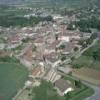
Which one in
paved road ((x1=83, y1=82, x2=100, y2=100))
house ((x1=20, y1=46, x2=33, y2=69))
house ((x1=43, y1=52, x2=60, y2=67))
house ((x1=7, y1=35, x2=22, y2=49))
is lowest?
house ((x1=7, y1=35, x2=22, y2=49))

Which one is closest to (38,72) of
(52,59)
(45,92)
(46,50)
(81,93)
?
(52,59)

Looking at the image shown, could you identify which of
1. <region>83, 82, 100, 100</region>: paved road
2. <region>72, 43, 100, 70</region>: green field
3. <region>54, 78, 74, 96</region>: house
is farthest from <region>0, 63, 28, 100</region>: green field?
<region>83, 82, 100, 100</region>: paved road

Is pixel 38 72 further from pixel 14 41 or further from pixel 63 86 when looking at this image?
pixel 14 41

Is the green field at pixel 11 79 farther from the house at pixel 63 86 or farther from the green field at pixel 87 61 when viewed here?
the green field at pixel 87 61

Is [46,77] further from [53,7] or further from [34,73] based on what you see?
[53,7]

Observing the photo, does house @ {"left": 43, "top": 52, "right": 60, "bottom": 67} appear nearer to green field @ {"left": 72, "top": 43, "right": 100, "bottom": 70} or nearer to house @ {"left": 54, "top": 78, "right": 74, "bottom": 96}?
green field @ {"left": 72, "top": 43, "right": 100, "bottom": 70}

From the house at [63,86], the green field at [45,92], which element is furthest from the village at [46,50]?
the green field at [45,92]

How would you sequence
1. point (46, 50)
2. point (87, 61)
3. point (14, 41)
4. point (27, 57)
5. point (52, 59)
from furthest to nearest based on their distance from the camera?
point (14, 41) → point (46, 50) → point (27, 57) → point (52, 59) → point (87, 61)
